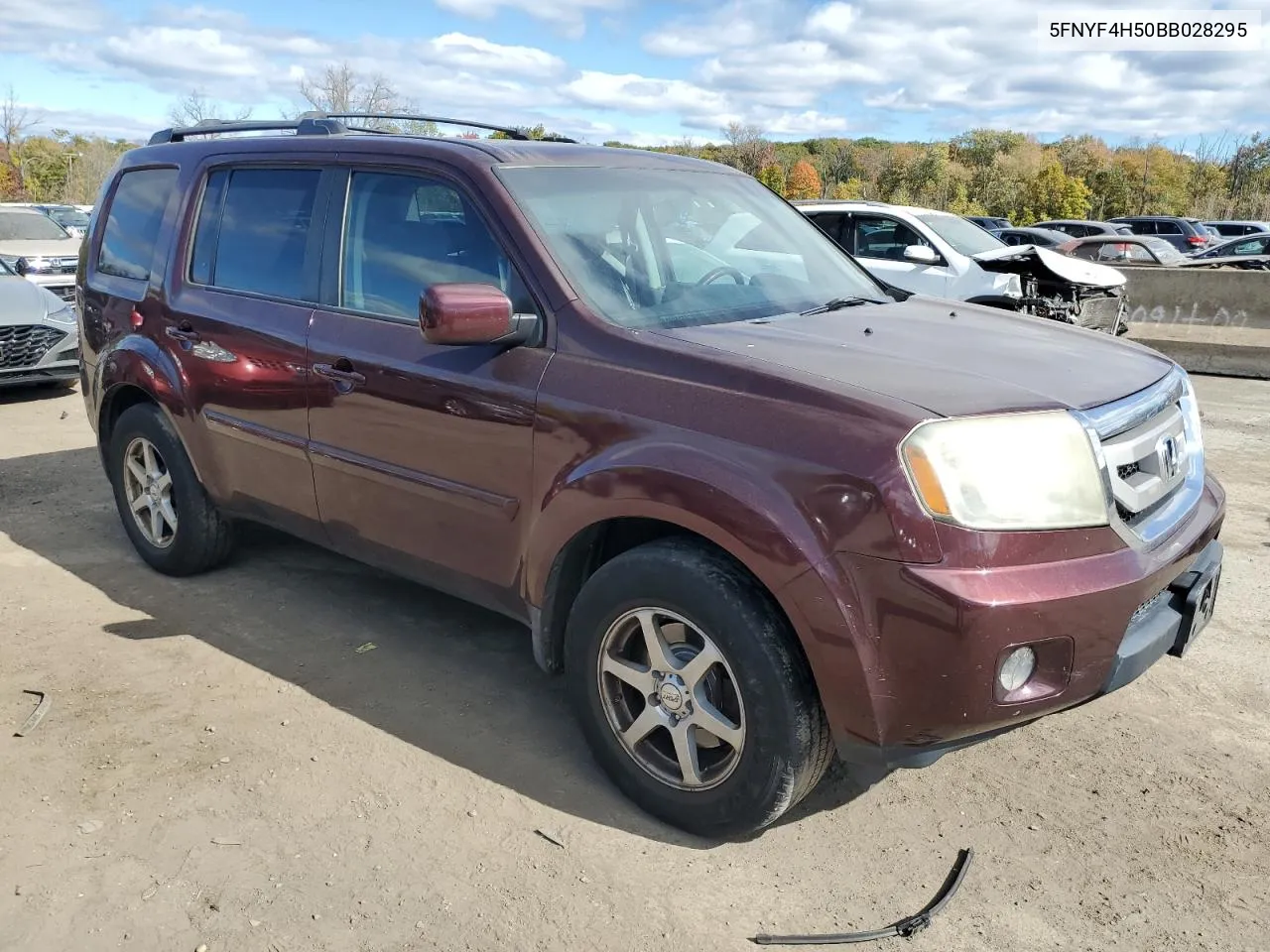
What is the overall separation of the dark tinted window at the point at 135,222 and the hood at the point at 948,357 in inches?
112

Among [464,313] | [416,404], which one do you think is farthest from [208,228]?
[464,313]

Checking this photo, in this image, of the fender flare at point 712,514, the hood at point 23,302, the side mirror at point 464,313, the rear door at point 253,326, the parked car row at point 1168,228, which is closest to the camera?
the fender flare at point 712,514

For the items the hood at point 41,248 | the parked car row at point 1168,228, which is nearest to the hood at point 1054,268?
the hood at point 41,248

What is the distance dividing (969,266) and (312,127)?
7539 mm

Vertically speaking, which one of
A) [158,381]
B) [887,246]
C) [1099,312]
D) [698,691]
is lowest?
[1099,312]

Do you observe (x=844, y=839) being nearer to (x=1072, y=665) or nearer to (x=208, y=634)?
(x=1072, y=665)

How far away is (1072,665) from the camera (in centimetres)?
265

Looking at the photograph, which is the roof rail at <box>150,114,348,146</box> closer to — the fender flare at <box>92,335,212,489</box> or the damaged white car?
the fender flare at <box>92,335,212,489</box>

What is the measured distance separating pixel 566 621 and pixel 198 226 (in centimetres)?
258

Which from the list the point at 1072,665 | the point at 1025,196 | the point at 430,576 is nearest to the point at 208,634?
the point at 430,576

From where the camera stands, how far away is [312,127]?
4363mm

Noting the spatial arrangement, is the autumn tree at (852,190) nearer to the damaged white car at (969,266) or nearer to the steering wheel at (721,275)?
the damaged white car at (969,266)

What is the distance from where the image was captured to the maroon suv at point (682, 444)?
102 inches

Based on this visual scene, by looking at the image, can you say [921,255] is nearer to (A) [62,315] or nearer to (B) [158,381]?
(B) [158,381]
